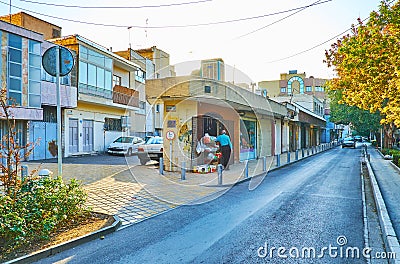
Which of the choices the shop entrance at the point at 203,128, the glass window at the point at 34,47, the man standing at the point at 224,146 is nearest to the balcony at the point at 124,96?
the glass window at the point at 34,47

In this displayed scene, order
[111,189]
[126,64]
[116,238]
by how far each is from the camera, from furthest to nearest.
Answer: [126,64] < [111,189] < [116,238]

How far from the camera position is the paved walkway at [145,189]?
7686mm

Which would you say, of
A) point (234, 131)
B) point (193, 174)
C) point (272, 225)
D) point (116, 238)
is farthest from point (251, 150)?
point (116, 238)

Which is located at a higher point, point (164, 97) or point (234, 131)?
point (164, 97)

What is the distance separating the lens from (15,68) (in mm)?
16453

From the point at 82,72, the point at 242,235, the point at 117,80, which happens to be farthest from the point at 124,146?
the point at 242,235

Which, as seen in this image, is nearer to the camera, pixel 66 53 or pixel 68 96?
pixel 66 53

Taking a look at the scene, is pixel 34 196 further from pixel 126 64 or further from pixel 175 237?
pixel 126 64

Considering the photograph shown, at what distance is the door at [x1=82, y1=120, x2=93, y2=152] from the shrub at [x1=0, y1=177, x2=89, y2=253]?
17.2 meters

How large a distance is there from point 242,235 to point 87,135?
1970 cm

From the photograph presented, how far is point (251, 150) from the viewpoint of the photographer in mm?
21625

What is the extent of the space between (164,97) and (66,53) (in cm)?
650

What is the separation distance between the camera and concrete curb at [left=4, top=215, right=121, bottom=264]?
458cm

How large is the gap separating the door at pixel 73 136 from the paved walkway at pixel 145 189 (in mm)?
7956
